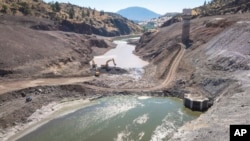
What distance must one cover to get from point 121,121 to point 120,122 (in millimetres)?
465

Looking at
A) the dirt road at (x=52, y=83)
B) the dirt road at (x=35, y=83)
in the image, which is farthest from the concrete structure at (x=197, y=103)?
the dirt road at (x=35, y=83)

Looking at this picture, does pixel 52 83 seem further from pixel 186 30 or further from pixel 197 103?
pixel 186 30

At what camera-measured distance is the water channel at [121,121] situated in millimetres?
41500

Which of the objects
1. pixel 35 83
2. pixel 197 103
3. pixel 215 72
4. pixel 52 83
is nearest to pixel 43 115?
pixel 35 83

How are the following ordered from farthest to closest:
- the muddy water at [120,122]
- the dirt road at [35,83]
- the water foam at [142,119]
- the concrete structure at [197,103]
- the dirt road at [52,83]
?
the dirt road at [52,83] < the dirt road at [35,83] < the concrete structure at [197,103] < the water foam at [142,119] < the muddy water at [120,122]

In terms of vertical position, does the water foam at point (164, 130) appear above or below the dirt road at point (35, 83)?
below

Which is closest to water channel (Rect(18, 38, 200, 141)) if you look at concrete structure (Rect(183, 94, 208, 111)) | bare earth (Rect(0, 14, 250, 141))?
concrete structure (Rect(183, 94, 208, 111))

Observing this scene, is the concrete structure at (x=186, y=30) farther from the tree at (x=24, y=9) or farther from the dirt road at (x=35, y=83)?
the tree at (x=24, y=9)

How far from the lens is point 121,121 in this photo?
47062mm

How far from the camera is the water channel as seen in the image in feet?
136

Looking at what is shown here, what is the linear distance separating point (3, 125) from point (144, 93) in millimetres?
26710

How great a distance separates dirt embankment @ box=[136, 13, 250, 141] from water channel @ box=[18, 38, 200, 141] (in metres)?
4.40

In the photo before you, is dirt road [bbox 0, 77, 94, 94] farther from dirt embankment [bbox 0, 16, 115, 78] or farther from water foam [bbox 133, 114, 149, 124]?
water foam [bbox 133, 114, 149, 124]

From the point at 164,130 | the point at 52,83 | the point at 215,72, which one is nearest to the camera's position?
the point at 164,130
